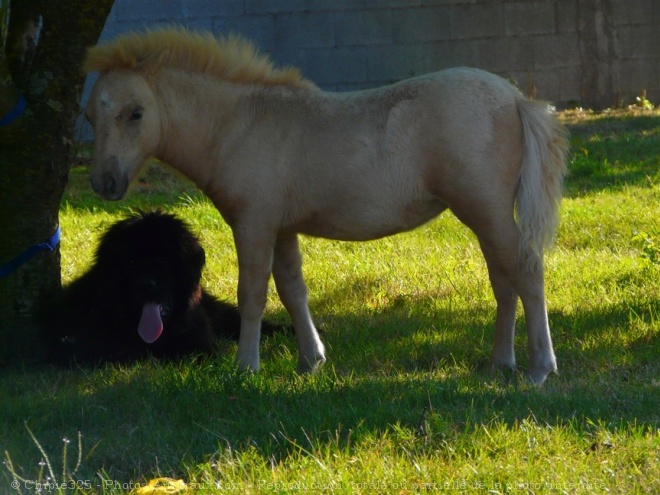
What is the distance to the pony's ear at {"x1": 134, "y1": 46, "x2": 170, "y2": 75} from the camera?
5.45m

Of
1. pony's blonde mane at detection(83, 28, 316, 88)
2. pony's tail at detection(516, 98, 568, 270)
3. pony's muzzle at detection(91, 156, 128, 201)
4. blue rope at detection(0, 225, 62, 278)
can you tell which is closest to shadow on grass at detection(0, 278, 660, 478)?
blue rope at detection(0, 225, 62, 278)

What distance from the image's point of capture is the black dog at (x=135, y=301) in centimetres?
578

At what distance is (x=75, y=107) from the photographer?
19.6 ft

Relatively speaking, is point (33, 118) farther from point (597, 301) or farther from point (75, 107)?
point (597, 301)

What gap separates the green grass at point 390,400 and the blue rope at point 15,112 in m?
1.40

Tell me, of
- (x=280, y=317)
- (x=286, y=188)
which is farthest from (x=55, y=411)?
(x=280, y=317)

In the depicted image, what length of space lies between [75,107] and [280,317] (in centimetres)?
205

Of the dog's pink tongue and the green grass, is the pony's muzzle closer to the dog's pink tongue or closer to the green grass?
the dog's pink tongue

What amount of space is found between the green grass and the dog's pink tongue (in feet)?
0.55

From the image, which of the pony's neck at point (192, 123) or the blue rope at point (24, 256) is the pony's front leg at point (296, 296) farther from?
the blue rope at point (24, 256)

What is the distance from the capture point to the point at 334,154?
5.38m

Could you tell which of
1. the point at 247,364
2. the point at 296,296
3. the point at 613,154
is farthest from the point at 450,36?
the point at 247,364

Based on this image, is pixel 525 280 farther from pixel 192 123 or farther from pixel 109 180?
pixel 109 180

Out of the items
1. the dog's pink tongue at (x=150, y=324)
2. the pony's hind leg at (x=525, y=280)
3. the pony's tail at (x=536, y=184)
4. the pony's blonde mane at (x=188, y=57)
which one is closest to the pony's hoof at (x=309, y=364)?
the dog's pink tongue at (x=150, y=324)
